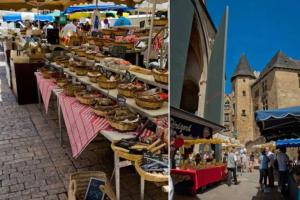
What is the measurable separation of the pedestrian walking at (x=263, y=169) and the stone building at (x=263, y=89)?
46 millimetres

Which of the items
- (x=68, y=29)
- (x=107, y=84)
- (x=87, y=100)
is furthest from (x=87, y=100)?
(x=68, y=29)

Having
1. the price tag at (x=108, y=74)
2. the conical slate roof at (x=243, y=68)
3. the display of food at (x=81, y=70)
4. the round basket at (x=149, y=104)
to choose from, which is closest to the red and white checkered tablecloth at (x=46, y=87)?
the display of food at (x=81, y=70)

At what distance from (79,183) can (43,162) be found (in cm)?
112

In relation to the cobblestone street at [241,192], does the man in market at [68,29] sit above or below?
above

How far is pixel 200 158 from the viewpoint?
90 cm

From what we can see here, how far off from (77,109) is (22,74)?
9.66ft

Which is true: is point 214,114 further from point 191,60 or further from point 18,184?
point 18,184

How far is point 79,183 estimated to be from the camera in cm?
249

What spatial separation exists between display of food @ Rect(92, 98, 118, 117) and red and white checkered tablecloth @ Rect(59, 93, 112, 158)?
0.12 feet

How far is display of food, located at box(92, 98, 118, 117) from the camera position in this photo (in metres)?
2.75

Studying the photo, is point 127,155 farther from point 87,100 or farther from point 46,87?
point 46,87

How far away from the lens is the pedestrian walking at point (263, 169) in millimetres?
859

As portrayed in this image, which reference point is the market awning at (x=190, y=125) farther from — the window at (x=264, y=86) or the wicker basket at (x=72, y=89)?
the wicker basket at (x=72, y=89)

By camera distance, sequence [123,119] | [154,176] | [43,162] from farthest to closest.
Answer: [43,162] < [123,119] < [154,176]
